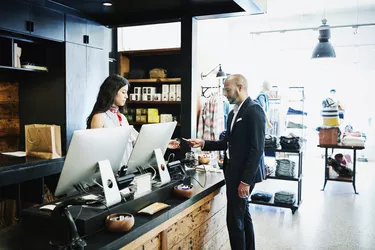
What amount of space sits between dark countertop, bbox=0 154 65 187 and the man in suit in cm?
194

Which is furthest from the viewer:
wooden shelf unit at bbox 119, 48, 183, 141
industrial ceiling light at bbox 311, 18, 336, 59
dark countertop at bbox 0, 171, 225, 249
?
industrial ceiling light at bbox 311, 18, 336, 59

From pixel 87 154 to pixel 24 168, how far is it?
7.00 feet

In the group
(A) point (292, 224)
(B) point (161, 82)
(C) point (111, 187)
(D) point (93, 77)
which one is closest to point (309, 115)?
(B) point (161, 82)

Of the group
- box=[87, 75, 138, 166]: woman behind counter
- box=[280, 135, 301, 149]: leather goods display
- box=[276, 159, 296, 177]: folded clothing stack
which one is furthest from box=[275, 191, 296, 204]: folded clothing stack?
box=[87, 75, 138, 166]: woman behind counter

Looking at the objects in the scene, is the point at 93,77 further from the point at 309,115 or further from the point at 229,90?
the point at 309,115

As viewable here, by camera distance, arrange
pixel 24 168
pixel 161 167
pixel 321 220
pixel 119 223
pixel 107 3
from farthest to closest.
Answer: pixel 321 220 → pixel 107 3 → pixel 24 168 → pixel 161 167 → pixel 119 223

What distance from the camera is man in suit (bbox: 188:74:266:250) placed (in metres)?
2.83

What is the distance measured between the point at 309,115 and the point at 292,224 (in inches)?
243

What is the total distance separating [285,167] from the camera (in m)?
5.04

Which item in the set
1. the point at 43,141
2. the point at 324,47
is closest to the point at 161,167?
the point at 43,141

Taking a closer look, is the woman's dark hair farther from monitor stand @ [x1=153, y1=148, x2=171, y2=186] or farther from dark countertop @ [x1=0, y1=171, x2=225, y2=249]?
dark countertop @ [x1=0, y1=171, x2=225, y2=249]

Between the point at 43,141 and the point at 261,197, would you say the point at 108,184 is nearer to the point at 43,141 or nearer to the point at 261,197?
the point at 43,141

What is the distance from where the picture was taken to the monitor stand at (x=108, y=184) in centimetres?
190

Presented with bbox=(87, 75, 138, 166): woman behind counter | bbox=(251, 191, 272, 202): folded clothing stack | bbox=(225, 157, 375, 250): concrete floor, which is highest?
bbox=(87, 75, 138, 166): woman behind counter
